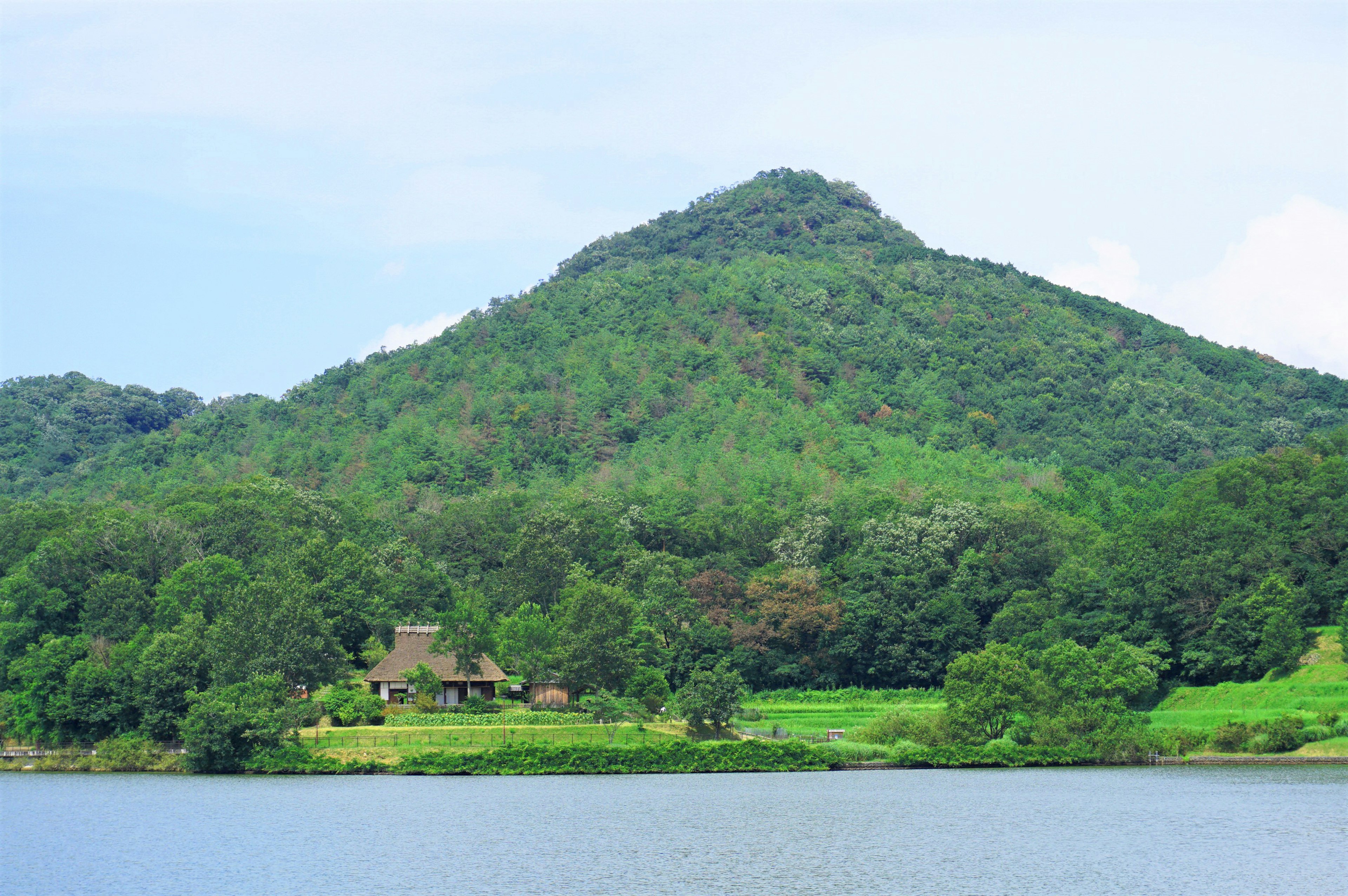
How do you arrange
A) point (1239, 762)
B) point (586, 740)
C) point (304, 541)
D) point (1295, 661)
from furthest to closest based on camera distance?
point (304, 541)
point (1295, 661)
point (586, 740)
point (1239, 762)

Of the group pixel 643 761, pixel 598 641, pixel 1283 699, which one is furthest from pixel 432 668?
pixel 1283 699

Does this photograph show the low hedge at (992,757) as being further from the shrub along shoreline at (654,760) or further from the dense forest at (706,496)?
the dense forest at (706,496)

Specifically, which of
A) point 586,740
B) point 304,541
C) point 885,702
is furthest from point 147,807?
point 885,702

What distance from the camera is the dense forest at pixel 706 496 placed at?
221 ft

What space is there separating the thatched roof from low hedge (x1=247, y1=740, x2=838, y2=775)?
931 centimetres

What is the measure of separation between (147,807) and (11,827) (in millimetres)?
4637

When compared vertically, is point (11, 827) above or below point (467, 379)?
below

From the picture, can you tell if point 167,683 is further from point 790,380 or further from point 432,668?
point 790,380

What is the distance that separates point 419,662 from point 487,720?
6.49m

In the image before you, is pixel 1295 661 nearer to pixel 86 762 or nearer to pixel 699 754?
pixel 699 754

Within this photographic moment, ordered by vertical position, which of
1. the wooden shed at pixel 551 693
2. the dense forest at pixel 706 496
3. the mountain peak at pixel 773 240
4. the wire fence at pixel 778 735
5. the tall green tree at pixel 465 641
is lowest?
the wire fence at pixel 778 735

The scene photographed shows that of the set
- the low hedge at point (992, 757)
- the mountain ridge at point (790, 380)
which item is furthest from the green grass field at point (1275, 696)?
the mountain ridge at point (790, 380)

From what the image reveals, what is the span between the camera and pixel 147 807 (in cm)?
4644

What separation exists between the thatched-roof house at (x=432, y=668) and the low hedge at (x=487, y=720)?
3744mm
